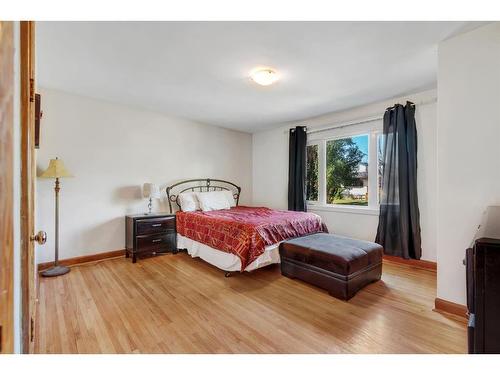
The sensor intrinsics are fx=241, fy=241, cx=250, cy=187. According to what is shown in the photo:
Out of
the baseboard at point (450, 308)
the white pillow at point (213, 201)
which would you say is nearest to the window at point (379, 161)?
the baseboard at point (450, 308)

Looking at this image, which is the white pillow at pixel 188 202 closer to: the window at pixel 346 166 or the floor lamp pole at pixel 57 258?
the floor lamp pole at pixel 57 258

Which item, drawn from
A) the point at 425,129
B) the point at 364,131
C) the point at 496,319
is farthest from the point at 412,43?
the point at 496,319

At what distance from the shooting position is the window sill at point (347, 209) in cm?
363

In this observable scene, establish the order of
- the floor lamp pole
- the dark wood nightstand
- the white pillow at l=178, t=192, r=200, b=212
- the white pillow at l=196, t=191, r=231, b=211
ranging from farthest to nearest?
the white pillow at l=196, t=191, r=231, b=211
the white pillow at l=178, t=192, r=200, b=212
the dark wood nightstand
the floor lamp pole

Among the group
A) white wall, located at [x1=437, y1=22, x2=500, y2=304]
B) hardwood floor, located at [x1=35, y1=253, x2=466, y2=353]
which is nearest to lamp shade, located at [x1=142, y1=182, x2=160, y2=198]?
hardwood floor, located at [x1=35, y1=253, x2=466, y2=353]

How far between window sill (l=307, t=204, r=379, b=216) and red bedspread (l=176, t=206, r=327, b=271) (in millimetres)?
669

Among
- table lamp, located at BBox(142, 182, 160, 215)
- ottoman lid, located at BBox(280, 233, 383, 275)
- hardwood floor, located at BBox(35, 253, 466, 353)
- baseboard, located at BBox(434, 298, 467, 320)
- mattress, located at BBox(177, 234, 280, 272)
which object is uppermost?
table lamp, located at BBox(142, 182, 160, 215)

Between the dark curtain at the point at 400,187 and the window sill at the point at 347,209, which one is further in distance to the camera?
the window sill at the point at 347,209

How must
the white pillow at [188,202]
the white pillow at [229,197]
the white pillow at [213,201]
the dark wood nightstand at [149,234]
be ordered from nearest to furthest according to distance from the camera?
the dark wood nightstand at [149,234], the white pillow at [188,202], the white pillow at [213,201], the white pillow at [229,197]

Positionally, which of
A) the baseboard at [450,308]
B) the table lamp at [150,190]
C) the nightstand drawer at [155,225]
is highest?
the table lamp at [150,190]

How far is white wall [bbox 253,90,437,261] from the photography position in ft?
10.1

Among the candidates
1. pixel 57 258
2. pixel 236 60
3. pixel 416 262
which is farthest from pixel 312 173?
pixel 57 258

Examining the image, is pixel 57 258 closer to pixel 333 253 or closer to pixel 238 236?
pixel 238 236

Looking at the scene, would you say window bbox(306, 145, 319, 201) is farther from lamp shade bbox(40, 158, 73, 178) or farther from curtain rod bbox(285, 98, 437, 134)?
lamp shade bbox(40, 158, 73, 178)
